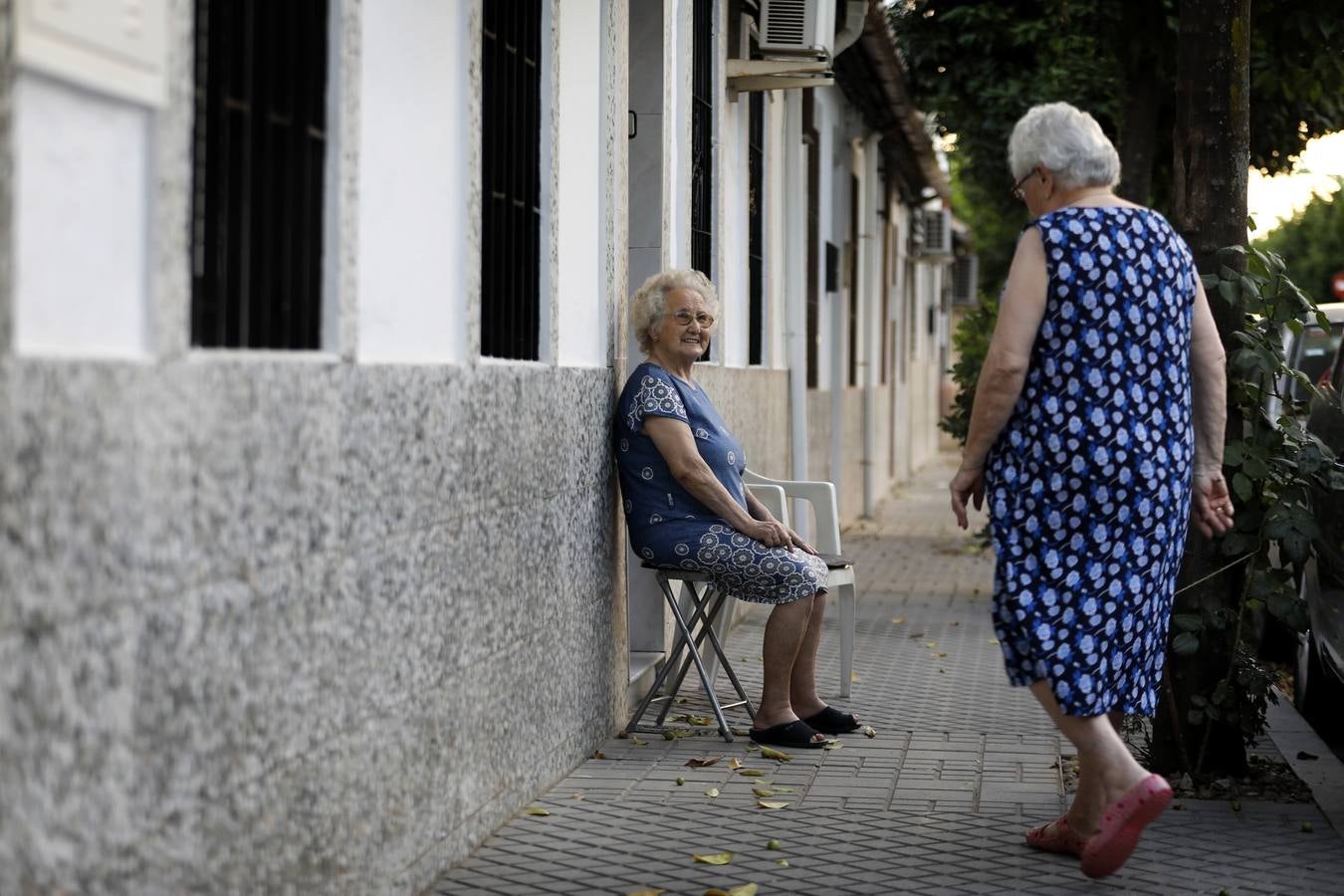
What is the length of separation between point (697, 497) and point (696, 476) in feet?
0.29

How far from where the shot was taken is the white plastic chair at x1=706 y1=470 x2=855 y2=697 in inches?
293

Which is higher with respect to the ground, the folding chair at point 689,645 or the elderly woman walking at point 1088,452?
the elderly woman walking at point 1088,452

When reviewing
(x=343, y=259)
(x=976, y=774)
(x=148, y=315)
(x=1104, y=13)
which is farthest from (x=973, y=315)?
(x=148, y=315)

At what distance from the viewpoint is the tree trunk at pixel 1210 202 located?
231 inches

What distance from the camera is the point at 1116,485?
15.3ft

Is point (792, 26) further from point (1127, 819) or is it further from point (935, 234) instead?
point (935, 234)

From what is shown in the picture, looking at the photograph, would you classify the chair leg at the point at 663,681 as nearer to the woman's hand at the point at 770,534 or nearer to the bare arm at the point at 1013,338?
the woman's hand at the point at 770,534

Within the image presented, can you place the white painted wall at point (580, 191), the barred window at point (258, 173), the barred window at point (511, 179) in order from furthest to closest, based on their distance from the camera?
1. the white painted wall at point (580, 191)
2. the barred window at point (511, 179)
3. the barred window at point (258, 173)

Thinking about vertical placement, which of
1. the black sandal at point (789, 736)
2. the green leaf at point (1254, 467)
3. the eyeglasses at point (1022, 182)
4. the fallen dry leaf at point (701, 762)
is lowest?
the fallen dry leaf at point (701, 762)

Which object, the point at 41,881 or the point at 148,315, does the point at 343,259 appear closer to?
the point at 148,315

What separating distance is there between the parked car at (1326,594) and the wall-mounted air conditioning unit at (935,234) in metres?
19.1

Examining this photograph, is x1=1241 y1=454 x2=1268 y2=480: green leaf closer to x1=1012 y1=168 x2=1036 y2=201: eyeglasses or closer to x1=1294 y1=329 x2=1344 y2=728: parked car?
x1=1294 y1=329 x2=1344 y2=728: parked car

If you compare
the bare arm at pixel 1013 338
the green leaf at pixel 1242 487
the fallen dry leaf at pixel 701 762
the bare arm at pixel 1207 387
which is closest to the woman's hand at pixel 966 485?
the bare arm at pixel 1013 338

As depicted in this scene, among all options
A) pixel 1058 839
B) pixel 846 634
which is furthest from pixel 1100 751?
pixel 846 634
